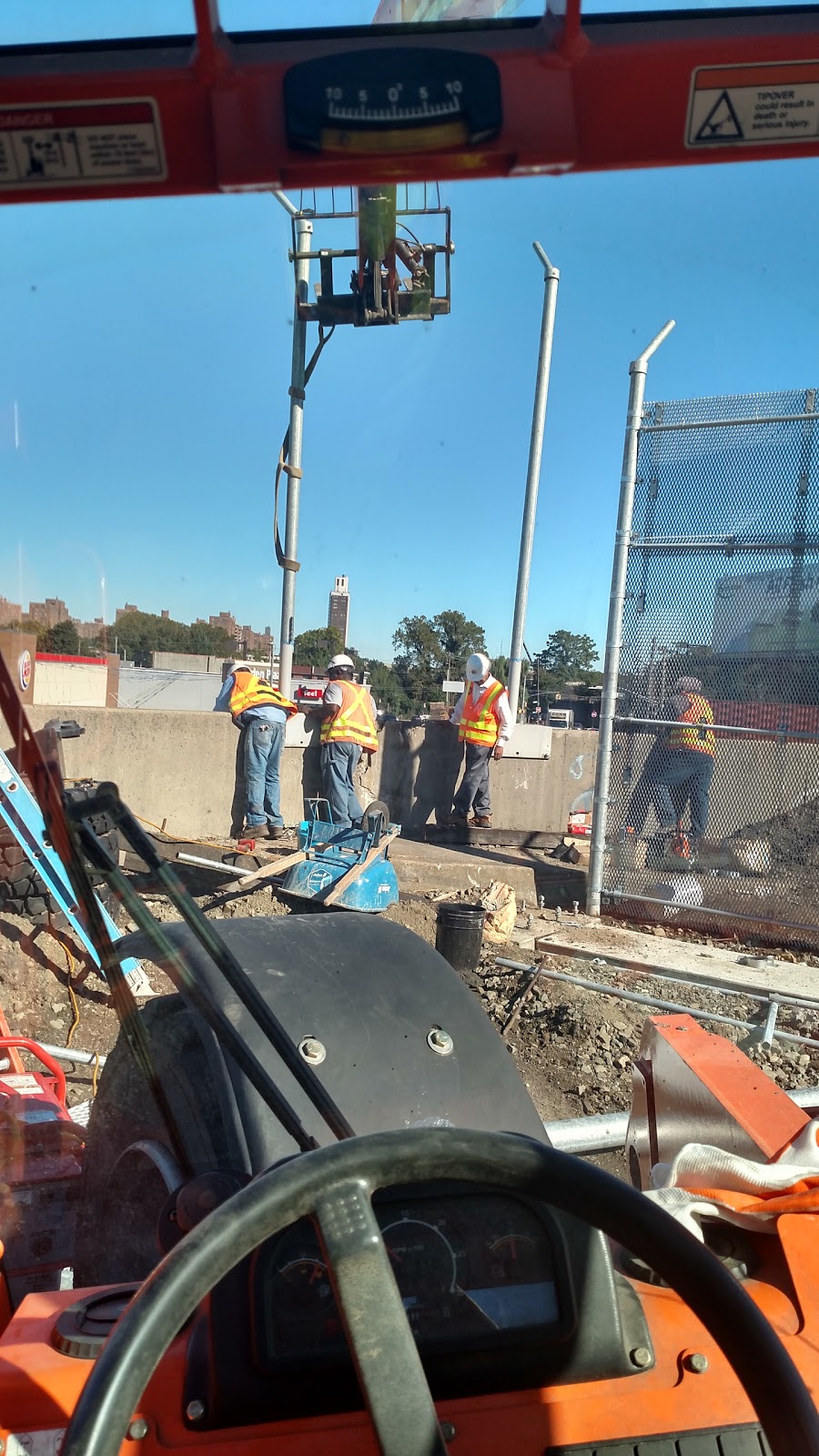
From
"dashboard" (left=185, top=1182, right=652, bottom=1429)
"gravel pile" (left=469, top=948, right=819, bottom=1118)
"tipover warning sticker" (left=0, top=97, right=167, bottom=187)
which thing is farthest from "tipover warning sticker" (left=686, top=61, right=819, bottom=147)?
"gravel pile" (left=469, top=948, right=819, bottom=1118)

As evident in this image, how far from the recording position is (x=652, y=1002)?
5102 mm

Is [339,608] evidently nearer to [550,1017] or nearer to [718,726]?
[550,1017]

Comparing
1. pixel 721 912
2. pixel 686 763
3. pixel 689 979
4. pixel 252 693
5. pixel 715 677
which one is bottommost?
pixel 689 979

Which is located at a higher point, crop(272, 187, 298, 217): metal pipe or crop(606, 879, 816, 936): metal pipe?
crop(272, 187, 298, 217): metal pipe

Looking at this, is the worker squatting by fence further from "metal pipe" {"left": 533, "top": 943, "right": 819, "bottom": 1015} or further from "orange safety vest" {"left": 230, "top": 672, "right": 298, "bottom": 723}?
"orange safety vest" {"left": 230, "top": 672, "right": 298, "bottom": 723}

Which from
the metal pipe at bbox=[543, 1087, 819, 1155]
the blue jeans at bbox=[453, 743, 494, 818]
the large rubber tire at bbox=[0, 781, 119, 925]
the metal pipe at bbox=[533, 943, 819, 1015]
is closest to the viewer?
the metal pipe at bbox=[543, 1087, 819, 1155]

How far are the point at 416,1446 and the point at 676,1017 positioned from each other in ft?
5.32

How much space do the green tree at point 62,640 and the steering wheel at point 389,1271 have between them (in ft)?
1.96

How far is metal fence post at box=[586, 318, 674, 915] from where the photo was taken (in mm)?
6895

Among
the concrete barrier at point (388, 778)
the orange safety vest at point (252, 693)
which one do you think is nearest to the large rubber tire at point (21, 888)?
the concrete barrier at point (388, 778)

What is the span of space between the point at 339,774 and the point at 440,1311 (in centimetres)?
723

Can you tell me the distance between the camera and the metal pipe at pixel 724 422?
644 cm

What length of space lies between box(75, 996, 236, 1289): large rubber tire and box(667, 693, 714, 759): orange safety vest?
579 centimetres

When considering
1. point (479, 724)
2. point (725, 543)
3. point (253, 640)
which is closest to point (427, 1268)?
point (253, 640)
